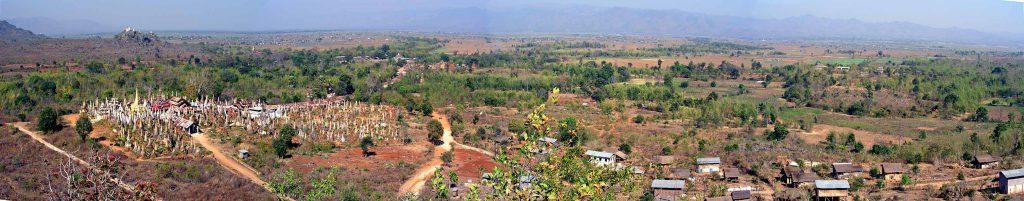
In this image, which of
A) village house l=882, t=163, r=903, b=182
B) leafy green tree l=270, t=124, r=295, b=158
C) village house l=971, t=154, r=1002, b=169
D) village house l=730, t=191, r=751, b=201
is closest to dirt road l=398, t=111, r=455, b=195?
leafy green tree l=270, t=124, r=295, b=158

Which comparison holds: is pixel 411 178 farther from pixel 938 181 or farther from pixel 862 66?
pixel 862 66

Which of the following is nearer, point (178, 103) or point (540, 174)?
point (540, 174)

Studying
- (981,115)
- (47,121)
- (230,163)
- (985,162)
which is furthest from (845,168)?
(47,121)

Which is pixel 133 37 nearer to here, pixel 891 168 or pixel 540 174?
pixel 891 168

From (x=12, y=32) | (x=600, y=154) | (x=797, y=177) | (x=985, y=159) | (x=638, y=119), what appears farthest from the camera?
(x=12, y=32)

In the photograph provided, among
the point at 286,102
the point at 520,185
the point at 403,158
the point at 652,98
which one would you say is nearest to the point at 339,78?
the point at 286,102

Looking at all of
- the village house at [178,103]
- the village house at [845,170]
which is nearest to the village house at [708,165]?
the village house at [845,170]
